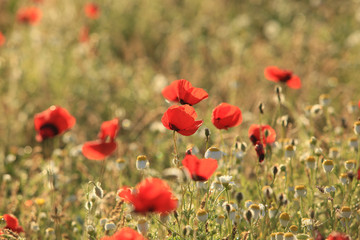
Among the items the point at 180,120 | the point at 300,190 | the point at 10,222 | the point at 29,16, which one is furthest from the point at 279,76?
the point at 29,16

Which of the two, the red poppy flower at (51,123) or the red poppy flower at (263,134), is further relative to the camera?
the red poppy flower at (51,123)

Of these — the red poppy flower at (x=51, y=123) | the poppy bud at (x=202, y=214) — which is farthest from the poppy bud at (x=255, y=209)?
the red poppy flower at (x=51, y=123)

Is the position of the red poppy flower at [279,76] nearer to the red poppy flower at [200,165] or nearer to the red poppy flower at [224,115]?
the red poppy flower at [224,115]

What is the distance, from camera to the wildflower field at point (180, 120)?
6.05 ft

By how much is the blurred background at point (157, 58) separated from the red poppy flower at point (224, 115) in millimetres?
1184

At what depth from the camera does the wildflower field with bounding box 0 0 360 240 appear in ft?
6.05

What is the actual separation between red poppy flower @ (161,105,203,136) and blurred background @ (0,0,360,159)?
128 cm

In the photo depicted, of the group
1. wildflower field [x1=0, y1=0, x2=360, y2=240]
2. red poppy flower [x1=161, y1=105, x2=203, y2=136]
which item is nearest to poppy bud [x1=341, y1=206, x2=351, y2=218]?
wildflower field [x1=0, y1=0, x2=360, y2=240]

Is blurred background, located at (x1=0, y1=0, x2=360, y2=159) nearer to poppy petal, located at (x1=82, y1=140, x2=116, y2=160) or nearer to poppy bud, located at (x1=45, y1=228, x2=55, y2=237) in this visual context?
poppy bud, located at (x1=45, y1=228, x2=55, y2=237)

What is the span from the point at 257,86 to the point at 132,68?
130 cm

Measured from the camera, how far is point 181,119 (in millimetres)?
1745

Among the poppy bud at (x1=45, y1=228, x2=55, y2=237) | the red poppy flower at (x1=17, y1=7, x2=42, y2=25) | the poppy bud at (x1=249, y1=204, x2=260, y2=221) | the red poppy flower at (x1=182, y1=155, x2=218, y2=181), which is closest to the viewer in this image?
the red poppy flower at (x1=182, y1=155, x2=218, y2=181)

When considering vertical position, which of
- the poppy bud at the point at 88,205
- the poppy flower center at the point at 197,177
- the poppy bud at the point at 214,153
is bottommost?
the poppy bud at the point at 88,205

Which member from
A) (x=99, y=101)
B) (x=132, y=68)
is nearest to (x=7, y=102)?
(x=99, y=101)
